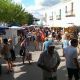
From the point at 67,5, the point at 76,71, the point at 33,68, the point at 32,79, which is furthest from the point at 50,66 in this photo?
the point at 67,5

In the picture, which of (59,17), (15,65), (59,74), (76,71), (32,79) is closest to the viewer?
(76,71)

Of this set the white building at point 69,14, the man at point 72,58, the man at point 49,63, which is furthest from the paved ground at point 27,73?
the white building at point 69,14

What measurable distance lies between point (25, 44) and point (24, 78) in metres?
4.53

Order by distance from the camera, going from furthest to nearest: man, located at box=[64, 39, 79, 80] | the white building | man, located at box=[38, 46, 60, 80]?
the white building < man, located at box=[64, 39, 79, 80] < man, located at box=[38, 46, 60, 80]

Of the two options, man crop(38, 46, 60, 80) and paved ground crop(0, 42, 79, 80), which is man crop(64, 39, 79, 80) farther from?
paved ground crop(0, 42, 79, 80)

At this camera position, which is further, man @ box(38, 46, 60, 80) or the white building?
the white building

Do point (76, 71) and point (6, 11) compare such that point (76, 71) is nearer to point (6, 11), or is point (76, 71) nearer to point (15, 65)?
point (15, 65)

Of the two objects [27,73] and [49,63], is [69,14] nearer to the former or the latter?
[27,73]

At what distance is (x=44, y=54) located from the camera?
8.44 m

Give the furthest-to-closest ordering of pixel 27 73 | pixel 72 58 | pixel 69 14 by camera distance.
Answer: pixel 69 14
pixel 27 73
pixel 72 58

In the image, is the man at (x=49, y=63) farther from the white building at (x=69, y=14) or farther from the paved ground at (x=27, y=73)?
the white building at (x=69, y=14)

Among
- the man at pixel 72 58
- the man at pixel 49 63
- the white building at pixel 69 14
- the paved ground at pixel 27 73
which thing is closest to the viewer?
the man at pixel 49 63

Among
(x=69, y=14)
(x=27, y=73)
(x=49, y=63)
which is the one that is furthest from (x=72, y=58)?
(x=69, y=14)

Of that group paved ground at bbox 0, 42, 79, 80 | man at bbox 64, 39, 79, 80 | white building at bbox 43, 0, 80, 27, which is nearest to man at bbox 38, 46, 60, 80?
man at bbox 64, 39, 79, 80
